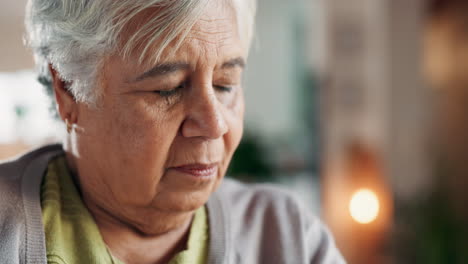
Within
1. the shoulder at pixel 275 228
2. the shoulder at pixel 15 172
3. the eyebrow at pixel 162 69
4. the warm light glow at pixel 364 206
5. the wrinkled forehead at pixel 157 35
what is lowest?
the warm light glow at pixel 364 206

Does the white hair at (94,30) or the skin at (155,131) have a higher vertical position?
the white hair at (94,30)

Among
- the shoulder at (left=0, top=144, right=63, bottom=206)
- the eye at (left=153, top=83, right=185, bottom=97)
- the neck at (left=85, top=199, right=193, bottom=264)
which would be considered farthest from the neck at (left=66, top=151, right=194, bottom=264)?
the eye at (left=153, top=83, right=185, bottom=97)

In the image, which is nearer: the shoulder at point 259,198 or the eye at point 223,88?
the eye at point 223,88

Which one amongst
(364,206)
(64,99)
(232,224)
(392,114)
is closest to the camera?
(64,99)

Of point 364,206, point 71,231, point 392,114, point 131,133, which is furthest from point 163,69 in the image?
point 392,114

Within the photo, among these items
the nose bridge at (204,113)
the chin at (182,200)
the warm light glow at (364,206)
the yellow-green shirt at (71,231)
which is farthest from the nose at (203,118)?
the warm light glow at (364,206)

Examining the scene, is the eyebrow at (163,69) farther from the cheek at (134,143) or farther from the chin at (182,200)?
the chin at (182,200)

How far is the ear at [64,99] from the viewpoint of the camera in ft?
2.68

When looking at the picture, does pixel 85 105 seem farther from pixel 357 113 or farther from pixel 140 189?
pixel 357 113

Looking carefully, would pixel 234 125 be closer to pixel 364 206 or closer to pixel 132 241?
pixel 132 241

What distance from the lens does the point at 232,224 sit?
3.14 feet

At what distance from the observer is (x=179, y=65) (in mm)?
746

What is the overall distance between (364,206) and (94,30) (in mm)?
1745

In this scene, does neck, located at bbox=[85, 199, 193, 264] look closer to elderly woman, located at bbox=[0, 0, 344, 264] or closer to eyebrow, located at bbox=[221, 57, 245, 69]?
elderly woman, located at bbox=[0, 0, 344, 264]
